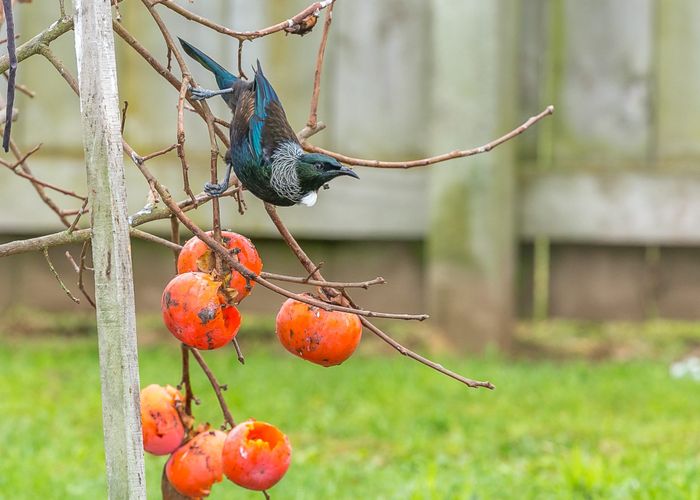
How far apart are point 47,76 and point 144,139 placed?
0.55 m

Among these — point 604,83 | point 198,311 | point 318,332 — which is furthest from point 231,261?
point 604,83

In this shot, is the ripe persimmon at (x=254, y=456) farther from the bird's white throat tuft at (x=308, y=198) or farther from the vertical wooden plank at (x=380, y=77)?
the vertical wooden plank at (x=380, y=77)

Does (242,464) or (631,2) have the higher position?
(631,2)

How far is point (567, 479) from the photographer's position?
3.01m

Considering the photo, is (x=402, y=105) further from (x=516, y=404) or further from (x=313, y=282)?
(x=313, y=282)

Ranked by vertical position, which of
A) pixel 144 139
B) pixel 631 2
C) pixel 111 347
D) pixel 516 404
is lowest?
pixel 516 404

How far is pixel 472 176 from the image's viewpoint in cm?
480

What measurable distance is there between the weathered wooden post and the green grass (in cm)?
171

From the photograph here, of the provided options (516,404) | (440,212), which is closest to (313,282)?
(516,404)

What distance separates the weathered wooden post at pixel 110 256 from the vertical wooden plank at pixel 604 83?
3.84 metres

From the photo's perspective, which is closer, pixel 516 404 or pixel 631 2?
pixel 516 404

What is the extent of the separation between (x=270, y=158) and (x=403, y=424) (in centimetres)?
251

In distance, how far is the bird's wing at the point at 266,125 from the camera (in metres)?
1.54

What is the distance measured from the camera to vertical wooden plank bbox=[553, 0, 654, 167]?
191 inches
